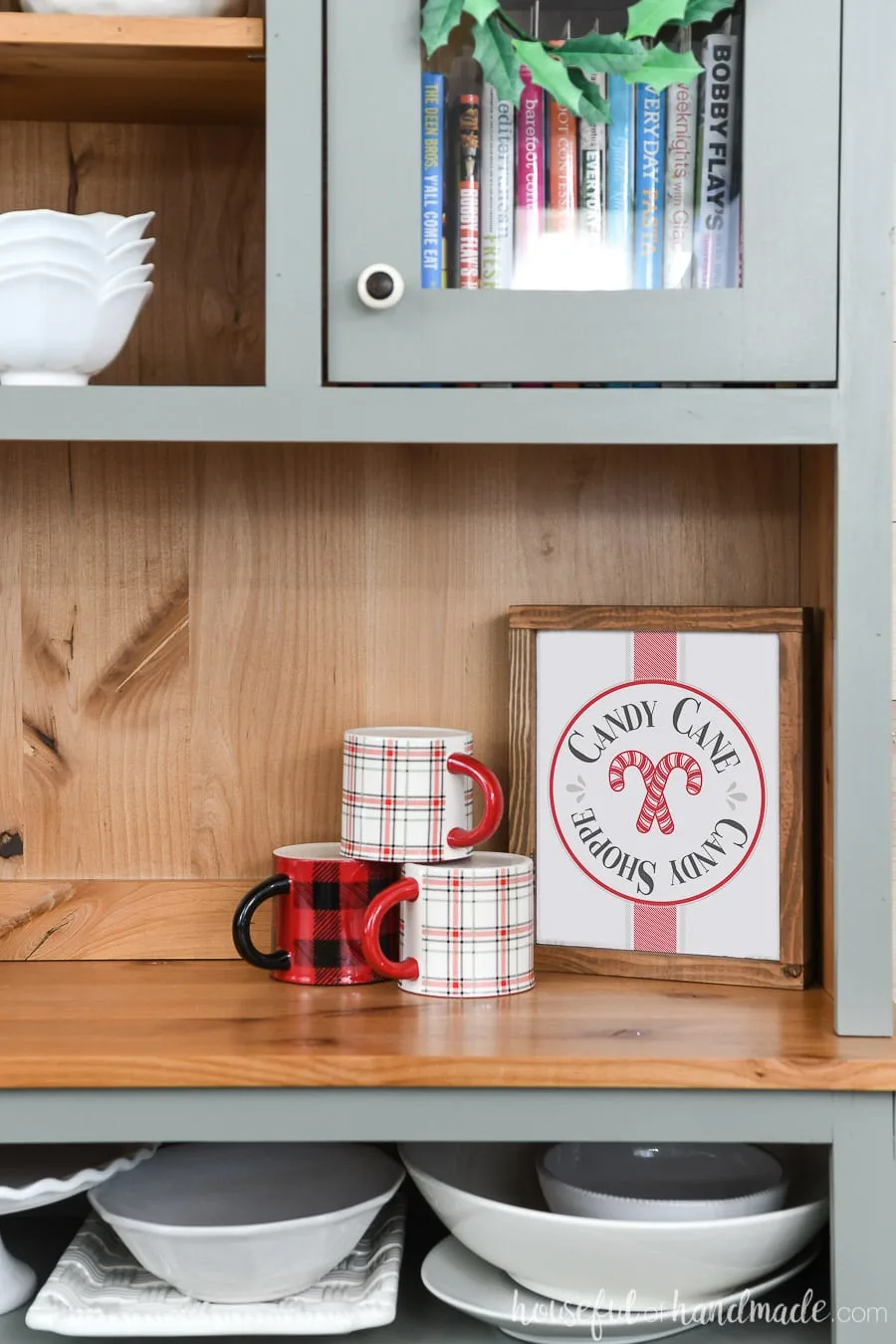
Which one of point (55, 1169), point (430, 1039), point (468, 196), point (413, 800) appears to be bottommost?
point (55, 1169)

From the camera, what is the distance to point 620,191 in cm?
106

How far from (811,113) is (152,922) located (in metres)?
0.94

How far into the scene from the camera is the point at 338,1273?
3.62 ft

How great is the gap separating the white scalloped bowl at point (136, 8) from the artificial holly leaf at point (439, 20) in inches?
7.8

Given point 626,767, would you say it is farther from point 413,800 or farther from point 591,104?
point 591,104

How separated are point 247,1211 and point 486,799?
1.34 feet

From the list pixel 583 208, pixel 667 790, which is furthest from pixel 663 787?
pixel 583 208

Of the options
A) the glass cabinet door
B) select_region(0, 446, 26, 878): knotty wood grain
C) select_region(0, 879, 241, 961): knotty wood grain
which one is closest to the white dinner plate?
select_region(0, 879, 241, 961): knotty wood grain

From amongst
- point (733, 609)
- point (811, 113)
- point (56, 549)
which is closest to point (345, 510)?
point (56, 549)

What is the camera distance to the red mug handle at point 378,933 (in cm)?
116

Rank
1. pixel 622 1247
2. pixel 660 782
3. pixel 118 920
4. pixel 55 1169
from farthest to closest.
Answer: pixel 118 920 < pixel 660 782 < pixel 55 1169 < pixel 622 1247

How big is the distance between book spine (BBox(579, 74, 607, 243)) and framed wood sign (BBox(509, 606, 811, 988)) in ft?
1.17

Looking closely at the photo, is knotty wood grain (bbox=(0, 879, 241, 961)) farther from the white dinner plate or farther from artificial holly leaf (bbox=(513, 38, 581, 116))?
artificial holly leaf (bbox=(513, 38, 581, 116))

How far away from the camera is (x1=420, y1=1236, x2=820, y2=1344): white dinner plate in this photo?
104 centimetres
